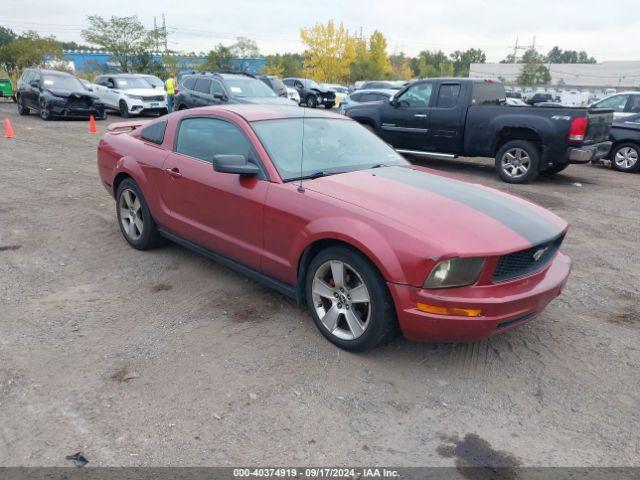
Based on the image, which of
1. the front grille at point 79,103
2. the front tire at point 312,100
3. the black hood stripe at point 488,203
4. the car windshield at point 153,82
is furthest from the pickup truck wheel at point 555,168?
the front tire at point 312,100

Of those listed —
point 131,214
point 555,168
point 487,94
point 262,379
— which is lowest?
point 262,379

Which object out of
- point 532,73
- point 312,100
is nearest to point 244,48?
point 312,100

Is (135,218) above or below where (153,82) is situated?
below

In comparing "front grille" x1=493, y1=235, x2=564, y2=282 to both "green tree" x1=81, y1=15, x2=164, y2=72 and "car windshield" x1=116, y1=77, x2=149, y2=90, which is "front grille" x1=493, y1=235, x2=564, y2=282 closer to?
"car windshield" x1=116, y1=77, x2=149, y2=90

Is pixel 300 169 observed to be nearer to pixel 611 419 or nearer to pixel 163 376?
pixel 163 376

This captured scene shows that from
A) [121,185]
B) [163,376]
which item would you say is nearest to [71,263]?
[121,185]

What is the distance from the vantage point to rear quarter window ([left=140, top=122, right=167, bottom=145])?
5047 mm

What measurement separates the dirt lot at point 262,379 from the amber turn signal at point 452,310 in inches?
20.9

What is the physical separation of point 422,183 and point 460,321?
4.27 feet

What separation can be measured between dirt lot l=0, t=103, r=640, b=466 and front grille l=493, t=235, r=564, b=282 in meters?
0.68

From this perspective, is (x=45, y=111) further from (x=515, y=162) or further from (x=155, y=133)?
(x=515, y=162)

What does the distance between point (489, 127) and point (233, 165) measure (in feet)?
23.9

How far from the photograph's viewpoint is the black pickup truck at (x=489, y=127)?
8.97m

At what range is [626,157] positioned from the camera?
11.5 meters
